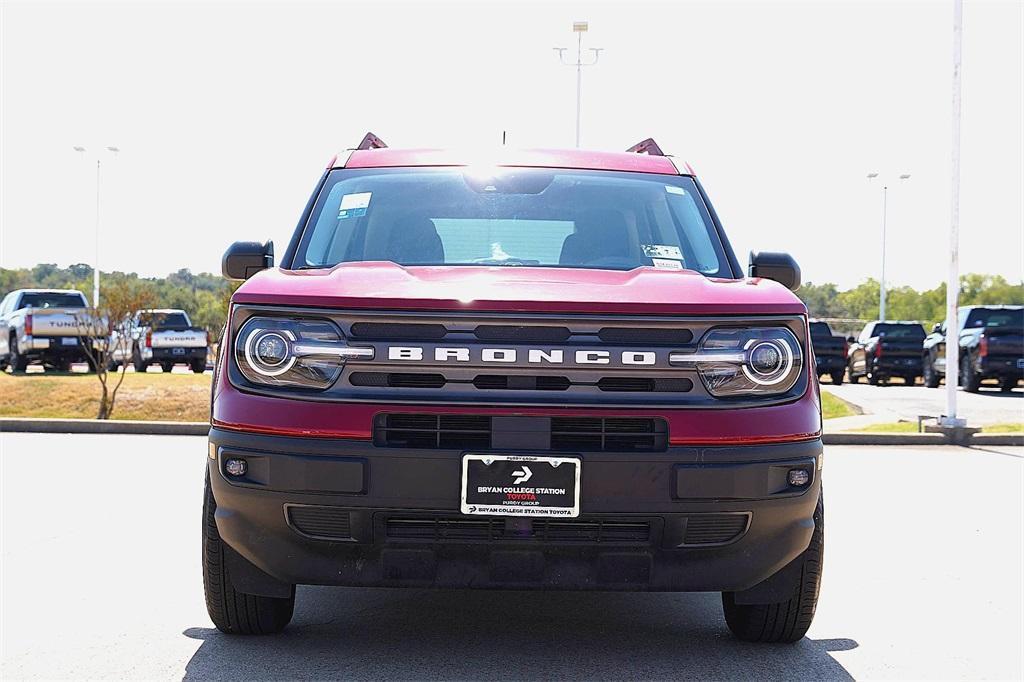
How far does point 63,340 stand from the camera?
27750 mm

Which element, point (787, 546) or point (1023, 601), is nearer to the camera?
point (787, 546)

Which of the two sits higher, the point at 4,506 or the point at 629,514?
the point at 629,514

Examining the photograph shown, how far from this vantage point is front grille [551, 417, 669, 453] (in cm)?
413

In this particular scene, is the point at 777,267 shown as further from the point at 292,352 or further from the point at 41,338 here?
the point at 41,338

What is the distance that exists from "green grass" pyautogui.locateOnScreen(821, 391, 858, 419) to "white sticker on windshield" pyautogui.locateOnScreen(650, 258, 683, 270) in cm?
1709

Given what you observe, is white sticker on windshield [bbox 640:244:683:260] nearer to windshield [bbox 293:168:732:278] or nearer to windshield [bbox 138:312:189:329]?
windshield [bbox 293:168:732:278]

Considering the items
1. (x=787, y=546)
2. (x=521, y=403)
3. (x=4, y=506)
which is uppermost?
(x=521, y=403)

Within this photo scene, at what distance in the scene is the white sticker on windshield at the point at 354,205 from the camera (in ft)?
18.3

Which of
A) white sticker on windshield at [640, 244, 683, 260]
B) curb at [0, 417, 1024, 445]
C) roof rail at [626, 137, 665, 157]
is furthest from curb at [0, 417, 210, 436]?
white sticker on windshield at [640, 244, 683, 260]

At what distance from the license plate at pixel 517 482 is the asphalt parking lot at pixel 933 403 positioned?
15.3 metres

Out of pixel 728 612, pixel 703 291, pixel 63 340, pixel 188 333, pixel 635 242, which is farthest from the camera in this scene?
pixel 188 333

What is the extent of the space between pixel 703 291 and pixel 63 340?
25.6 m

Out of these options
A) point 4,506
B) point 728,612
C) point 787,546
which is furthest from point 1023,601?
point 4,506

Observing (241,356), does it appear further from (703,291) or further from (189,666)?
(703,291)
